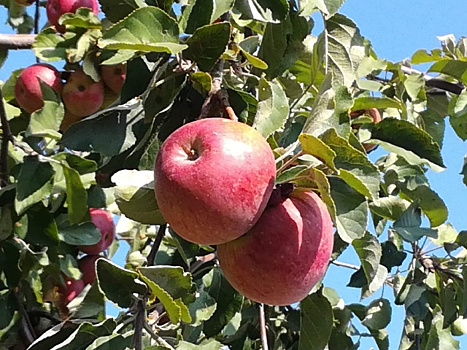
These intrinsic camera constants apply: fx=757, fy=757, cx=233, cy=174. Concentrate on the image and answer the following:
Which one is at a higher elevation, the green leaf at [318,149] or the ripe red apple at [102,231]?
the green leaf at [318,149]

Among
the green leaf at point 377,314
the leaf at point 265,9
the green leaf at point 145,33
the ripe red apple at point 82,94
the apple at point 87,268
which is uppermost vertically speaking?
the leaf at point 265,9

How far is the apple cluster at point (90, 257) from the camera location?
200 centimetres

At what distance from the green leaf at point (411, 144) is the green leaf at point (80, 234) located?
730 millimetres

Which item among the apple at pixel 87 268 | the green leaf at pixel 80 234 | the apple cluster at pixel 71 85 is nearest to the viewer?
the apple cluster at pixel 71 85

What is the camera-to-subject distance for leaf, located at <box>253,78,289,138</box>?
1037mm

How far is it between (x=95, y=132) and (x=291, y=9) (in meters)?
0.42

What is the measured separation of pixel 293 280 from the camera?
983 millimetres

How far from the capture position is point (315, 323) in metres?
1.30

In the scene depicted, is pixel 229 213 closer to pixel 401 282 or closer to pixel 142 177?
pixel 142 177

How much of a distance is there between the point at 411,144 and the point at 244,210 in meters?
0.60

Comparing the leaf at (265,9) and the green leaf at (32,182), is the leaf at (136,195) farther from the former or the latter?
the green leaf at (32,182)

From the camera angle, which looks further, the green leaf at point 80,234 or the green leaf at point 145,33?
the green leaf at point 80,234

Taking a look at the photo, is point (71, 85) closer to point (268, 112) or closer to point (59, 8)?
point (59, 8)

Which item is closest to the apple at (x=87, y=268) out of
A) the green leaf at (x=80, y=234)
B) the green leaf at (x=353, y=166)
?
the green leaf at (x=80, y=234)
